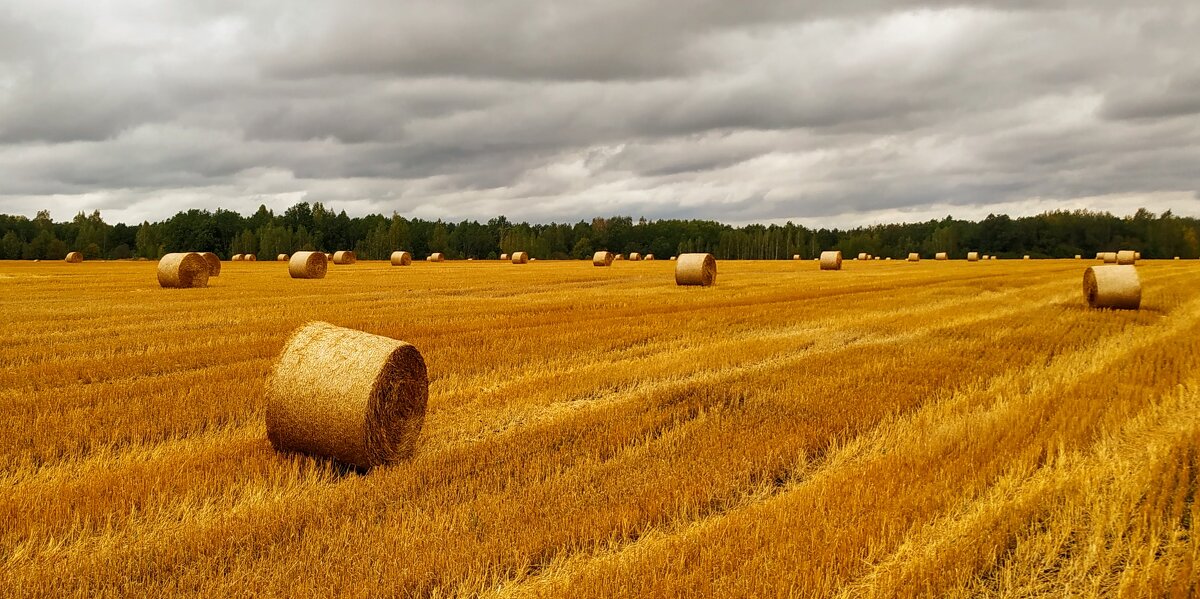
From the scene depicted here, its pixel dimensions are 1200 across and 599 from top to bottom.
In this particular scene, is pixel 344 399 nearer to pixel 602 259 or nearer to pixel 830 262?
pixel 830 262

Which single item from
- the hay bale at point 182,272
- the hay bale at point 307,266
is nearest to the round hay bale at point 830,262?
the hay bale at point 307,266

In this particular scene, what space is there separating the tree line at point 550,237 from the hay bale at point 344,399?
359ft

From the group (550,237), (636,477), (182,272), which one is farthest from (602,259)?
(550,237)

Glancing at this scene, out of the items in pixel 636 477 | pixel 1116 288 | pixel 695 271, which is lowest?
pixel 636 477

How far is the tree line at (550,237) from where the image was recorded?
112 meters

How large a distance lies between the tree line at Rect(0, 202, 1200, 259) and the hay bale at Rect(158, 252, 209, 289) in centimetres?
8775

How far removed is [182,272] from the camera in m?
24.5

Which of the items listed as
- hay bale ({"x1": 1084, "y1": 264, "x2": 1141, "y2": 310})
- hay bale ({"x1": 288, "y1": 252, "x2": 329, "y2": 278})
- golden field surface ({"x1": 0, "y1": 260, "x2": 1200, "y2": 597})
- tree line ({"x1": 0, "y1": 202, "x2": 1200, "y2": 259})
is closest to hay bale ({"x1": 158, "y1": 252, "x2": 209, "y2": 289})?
hay bale ({"x1": 288, "y1": 252, "x2": 329, "y2": 278})

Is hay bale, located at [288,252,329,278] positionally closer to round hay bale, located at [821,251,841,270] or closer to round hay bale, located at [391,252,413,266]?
round hay bale, located at [391,252,413,266]

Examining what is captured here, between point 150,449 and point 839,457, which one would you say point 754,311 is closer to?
point 839,457

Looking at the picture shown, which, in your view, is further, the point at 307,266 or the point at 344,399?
the point at 307,266

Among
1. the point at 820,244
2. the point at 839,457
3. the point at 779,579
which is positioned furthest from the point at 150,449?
the point at 820,244

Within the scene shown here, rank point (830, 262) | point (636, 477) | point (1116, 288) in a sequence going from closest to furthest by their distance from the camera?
point (636, 477) → point (1116, 288) → point (830, 262)

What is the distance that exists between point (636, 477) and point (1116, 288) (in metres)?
15.7
